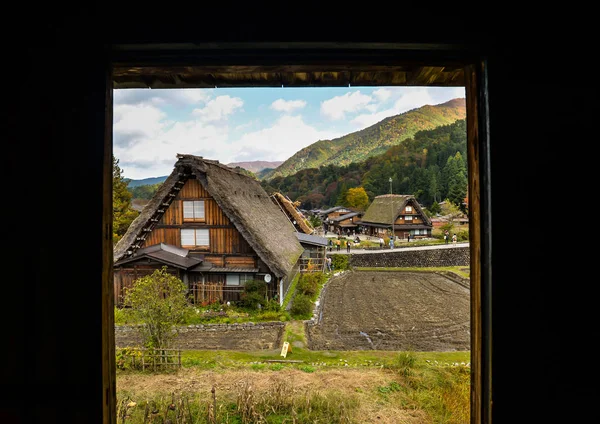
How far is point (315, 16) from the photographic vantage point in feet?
3.34

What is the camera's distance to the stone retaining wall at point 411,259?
55.5ft

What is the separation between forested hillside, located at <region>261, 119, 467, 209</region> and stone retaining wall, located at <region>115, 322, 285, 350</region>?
18.3 m

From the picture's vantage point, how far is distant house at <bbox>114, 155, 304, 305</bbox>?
8.95m

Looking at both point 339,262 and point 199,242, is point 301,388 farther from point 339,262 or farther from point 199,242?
point 339,262

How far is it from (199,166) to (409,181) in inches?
1041

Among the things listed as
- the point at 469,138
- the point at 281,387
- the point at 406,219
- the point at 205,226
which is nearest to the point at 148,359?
the point at 281,387

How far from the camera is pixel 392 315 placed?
8.98 meters

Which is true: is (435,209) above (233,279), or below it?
above

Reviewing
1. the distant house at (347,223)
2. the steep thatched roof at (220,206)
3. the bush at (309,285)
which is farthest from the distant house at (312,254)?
the distant house at (347,223)

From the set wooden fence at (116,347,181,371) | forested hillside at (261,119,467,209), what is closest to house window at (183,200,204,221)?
wooden fence at (116,347,181,371)

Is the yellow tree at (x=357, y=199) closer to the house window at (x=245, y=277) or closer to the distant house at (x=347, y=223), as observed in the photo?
the distant house at (x=347, y=223)

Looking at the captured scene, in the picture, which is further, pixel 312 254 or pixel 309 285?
pixel 312 254
